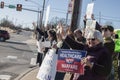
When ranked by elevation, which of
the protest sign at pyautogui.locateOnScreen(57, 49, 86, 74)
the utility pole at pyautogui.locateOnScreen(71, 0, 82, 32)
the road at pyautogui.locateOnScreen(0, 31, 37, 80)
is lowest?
the road at pyautogui.locateOnScreen(0, 31, 37, 80)

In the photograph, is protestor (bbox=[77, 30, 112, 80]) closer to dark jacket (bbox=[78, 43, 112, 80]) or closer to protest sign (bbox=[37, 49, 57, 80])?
dark jacket (bbox=[78, 43, 112, 80])

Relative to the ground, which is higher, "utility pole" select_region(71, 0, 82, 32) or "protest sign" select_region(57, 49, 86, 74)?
"utility pole" select_region(71, 0, 82, 32)

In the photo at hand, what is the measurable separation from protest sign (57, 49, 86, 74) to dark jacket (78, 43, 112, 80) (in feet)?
1.18

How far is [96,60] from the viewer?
5406mm

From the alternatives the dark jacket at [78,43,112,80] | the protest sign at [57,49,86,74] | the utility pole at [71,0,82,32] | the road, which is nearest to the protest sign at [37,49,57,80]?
the protest sign at [57,49,86,74]

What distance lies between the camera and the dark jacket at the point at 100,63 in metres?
5.34

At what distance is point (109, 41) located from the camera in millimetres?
7543

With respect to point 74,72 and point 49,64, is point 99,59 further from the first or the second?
point 49,64

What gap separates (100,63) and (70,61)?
105cm

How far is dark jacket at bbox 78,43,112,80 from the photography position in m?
5.34

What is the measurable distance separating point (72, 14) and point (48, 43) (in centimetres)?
133

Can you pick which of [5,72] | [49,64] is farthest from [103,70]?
[5,72]

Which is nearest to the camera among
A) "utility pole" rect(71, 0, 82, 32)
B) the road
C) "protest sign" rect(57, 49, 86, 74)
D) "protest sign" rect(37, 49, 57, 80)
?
"protest sign" rect(57, 49, 86, 74)

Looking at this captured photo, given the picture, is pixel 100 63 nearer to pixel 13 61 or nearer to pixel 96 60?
pixel 96 60
